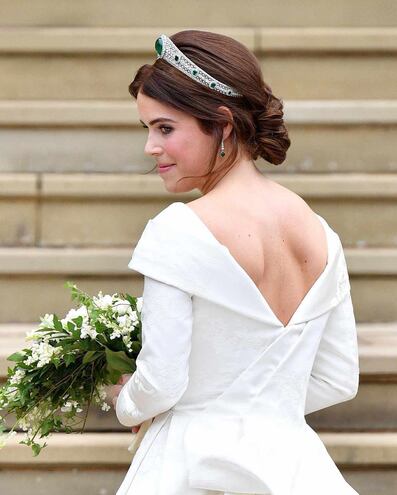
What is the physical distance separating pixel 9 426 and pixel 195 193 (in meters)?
1.26

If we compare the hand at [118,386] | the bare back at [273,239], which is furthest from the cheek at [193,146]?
the hand at [118,386]

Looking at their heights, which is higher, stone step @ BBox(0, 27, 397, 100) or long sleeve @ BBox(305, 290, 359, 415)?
stone step @ BBox(0, 27, 397, 100)

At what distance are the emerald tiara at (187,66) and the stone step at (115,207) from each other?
→ 6.63ft

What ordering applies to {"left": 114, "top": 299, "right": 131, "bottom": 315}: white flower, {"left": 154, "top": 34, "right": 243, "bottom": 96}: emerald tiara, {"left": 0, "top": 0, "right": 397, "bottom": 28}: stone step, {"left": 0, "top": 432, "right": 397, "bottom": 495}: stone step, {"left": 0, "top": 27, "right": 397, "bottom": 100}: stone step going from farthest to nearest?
1. {"left": 0, "top": 0, "right": 397, "bottom": 28}: stone step
2. {"left": 0, "top": 27, "right": 397, "bottom": 100}: stone step
3. {"left": 0, "top": 432, "right": 397, "bottom": 495}: stone step
4. {"left": 114, "top": 299, "right": 131, "bottom": 315}: white flower
5. {"left": 154, "top": 34, "right": 243, "bottom": 96}: emerald tiara

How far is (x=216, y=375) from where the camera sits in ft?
8.05

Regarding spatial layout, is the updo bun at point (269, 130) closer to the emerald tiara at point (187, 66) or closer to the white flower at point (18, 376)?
the emerald tiara at point (187, 66)

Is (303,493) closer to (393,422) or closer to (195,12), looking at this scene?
(393,422)

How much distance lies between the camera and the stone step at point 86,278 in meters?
4.37

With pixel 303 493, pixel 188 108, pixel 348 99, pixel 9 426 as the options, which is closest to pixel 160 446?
pixel 303 493

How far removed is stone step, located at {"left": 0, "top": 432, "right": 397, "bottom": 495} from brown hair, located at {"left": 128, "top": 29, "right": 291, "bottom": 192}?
169cm

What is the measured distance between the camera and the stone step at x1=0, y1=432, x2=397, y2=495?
153 inches

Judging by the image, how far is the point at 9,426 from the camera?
401 cm

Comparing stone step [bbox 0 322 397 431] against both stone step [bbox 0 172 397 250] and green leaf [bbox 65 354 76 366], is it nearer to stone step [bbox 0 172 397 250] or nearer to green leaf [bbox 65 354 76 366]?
stone step [bbox 0 172 397 250]

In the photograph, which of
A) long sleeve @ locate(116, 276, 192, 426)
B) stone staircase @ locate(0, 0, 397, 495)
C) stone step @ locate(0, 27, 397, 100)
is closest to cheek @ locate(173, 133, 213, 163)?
long sleeve @ locate(116, 276, 192, 426)
